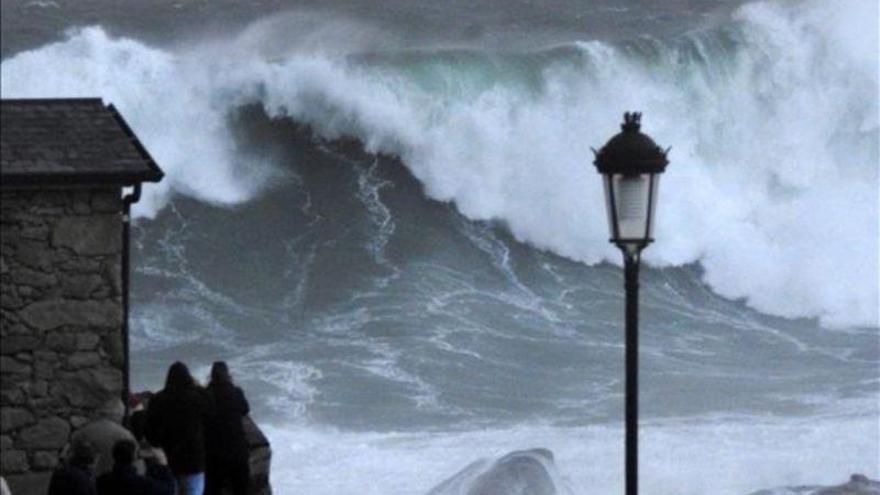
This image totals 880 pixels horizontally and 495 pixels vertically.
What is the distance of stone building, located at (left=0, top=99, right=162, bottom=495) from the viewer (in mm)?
11328

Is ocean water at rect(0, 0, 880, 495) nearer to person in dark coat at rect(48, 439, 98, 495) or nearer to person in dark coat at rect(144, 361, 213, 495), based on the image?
person in dark coat at rect(144, 361, 213, 495)

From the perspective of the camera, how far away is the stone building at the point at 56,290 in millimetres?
11328

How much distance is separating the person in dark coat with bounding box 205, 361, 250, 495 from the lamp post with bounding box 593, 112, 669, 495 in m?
2.22

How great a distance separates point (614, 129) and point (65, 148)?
71.7 ft

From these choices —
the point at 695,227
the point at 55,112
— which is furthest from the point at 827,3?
the point at 55,112

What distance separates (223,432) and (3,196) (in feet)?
4.56

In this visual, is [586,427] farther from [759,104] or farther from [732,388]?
[759,104]

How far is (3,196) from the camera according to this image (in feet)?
36.9

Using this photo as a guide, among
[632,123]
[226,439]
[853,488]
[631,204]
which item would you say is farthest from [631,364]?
[853,488]

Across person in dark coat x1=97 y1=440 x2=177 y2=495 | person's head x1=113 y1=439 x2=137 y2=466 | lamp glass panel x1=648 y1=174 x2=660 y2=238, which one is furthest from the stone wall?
lamp glass panel x1=648 y1=174 x2=660 y2=238

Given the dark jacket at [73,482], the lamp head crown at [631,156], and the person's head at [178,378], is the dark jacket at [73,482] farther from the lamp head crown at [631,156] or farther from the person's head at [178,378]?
the lamp head crown at [631,156]

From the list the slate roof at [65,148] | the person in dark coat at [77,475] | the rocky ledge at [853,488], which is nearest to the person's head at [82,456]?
the person in dark coat at [77,475]

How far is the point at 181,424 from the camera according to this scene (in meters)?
11.0

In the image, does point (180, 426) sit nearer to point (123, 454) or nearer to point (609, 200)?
point (123, 454)
